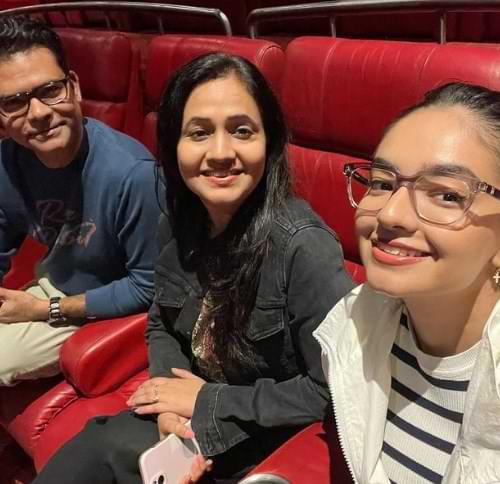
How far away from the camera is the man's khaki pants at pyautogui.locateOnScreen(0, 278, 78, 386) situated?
1.49 meters

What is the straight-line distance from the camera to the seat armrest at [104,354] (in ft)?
4.57

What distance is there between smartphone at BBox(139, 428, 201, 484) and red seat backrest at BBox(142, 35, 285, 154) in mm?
932

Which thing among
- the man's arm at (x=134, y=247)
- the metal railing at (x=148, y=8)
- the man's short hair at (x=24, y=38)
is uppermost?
the man's short hair at (x=24, y=38)

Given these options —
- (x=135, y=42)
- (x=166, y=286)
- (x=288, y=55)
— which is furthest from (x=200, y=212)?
(x=135, y=42)

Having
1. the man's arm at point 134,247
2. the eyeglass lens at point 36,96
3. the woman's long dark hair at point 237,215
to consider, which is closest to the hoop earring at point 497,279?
the woman's long dark hair at point 237,215

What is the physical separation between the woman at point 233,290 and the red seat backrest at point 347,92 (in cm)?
30

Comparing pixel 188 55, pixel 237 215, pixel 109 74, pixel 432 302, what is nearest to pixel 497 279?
pixel 432 302

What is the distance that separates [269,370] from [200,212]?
0.36 m

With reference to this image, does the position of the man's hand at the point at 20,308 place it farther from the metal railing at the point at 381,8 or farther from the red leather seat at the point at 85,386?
the metal railing at the point at 381,8

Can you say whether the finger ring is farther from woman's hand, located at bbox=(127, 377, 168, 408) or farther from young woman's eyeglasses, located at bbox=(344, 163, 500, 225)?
young woman's eyeglasses, located at bbox=(344, 163, 500, 225)

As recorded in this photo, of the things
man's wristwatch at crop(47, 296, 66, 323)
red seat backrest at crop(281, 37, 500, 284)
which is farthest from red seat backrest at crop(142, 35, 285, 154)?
man's wristwatch at crop(47, 296, 66, 323)

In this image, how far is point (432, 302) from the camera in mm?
742

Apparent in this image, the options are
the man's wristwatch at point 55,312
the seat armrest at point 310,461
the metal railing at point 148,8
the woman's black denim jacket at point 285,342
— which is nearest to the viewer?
the seat armrest at point 310,461

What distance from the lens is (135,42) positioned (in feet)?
8.40
